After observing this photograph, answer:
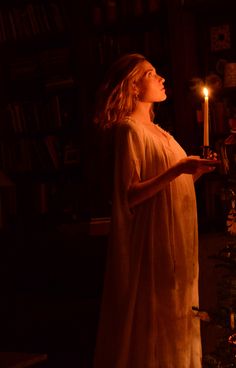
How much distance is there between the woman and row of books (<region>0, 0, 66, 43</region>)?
269cm

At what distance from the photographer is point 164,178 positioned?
2123 millimetres

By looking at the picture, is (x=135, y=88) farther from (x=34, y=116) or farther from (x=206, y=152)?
(x=34, y=116)

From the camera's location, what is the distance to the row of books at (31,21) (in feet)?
15.8

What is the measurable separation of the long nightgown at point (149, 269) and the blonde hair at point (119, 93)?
81 mm

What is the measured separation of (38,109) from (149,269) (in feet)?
9.62

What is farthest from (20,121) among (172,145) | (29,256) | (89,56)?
(172,145)

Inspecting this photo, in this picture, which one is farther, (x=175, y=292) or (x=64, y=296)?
(x=64, y=296)

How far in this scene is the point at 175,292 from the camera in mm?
2184

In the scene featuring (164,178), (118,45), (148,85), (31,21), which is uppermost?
(31,21)

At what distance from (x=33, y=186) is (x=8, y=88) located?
0.83 metres

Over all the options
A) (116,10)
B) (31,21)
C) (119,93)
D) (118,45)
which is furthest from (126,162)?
(31,21)

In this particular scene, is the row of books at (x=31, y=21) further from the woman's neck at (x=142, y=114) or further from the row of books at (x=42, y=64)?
the woman's neck at (x=142, y=114)

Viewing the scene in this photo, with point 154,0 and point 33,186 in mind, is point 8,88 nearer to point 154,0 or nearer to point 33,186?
point 33,186

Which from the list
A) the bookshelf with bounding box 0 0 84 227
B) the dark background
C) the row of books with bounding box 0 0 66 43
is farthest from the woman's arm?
the row of books with bounding box 0 0 66 43
